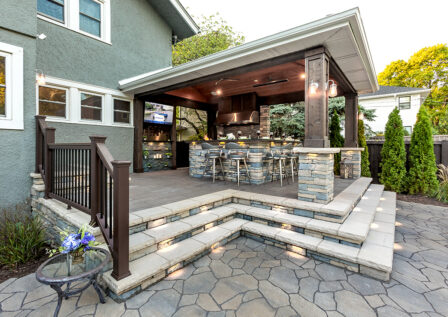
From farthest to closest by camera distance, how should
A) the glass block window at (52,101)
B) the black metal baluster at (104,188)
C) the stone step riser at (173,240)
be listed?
the glass block window at (52,101), the stone step riser at (173,240), the black metal baluster at (104,188)

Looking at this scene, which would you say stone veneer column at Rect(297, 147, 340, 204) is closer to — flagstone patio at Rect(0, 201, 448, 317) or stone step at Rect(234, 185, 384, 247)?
stone step at Rect(234, 185, 384, 247)

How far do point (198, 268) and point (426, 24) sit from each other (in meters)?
23.0

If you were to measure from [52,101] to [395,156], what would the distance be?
915 cm

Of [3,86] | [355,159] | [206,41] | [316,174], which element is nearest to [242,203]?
[316,174]

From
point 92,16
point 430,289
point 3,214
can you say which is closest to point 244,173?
point 430,289

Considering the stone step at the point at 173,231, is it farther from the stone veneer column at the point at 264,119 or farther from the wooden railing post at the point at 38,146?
the stone veneer column at the point at 264,119

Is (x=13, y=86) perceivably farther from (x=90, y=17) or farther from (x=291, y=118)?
(x=291, y=118)

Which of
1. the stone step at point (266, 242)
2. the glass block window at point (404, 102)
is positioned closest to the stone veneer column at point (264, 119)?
the stone step at point (266, 242)

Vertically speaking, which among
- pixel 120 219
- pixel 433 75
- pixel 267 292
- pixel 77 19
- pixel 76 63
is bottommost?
pixel 267 292

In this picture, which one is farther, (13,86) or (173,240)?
(13,86)

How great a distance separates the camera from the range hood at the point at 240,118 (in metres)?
8.55

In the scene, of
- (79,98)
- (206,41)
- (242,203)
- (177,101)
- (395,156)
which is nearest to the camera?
(242,203)

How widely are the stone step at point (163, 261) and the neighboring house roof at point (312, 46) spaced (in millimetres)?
3135

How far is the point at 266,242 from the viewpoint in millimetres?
3082
